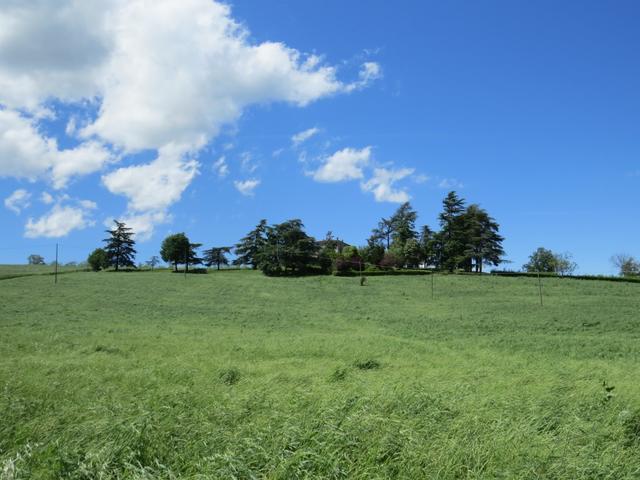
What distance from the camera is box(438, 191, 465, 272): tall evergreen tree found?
8244cm

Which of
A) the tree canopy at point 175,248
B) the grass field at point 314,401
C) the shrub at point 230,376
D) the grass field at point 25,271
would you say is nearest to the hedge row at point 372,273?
the tree canopy at point 175,248

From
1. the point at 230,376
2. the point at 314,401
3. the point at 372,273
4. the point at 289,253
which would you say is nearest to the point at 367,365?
the point at 230,376

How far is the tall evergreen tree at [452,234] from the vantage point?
270 feet

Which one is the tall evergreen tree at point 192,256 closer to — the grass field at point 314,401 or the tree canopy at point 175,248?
the tree canopy at point 175,248

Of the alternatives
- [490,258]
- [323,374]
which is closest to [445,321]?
[323,374]

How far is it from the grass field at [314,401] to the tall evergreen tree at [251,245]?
6226 centimetres

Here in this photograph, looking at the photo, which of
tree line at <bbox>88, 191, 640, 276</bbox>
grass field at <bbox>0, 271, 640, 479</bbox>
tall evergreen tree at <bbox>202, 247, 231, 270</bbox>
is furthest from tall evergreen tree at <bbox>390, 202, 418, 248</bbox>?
grass field at <bbox>0, 271, 640, 479</bbox>

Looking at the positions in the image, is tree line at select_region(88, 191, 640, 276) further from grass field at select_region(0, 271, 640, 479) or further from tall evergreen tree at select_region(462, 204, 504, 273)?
grass field at select_region(0, 271, 640, 479)

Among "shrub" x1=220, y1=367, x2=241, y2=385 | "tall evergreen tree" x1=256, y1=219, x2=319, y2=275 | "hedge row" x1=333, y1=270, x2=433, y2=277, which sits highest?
"tall evergreen tree" x1=256, y1=219, x2=319, y2=275

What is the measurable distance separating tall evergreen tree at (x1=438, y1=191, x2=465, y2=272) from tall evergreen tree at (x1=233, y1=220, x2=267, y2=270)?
33.4 meters

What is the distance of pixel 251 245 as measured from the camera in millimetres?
88500

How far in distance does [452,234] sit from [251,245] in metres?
37.8

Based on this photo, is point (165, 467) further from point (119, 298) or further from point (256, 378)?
point (119, 298)

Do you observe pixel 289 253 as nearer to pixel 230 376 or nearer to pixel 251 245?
pixel 251 245
